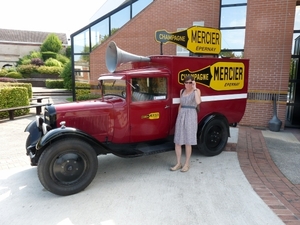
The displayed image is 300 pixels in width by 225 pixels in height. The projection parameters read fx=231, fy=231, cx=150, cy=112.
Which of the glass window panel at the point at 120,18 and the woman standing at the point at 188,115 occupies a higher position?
the glass window panel at the point at 120,18

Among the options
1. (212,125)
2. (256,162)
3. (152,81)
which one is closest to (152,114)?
(152,81)

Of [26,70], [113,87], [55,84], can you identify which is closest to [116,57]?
[113,87]

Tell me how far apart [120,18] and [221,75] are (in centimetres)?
781

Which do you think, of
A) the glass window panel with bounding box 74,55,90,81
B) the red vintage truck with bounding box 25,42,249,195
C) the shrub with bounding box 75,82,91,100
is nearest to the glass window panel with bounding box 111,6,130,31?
the glass window panel with bounding box 74,55,90,81

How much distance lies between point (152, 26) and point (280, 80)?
19.2 ft

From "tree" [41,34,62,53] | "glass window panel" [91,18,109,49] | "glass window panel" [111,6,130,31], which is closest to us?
"glass window panel" [111,6,130,31]

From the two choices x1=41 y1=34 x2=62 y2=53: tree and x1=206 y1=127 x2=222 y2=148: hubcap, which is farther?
x1=41 y1=34 x2=62 y2=53: tree

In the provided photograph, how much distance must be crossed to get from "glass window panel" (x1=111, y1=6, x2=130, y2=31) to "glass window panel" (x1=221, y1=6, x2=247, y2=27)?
4554mm

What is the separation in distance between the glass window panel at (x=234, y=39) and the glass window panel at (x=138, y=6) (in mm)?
4048

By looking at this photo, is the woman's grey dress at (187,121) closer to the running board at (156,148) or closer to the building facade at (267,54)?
the running board at (156,148)

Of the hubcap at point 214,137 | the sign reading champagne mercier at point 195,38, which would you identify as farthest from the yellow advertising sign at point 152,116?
the sign reading champagne mercier at point 195,38

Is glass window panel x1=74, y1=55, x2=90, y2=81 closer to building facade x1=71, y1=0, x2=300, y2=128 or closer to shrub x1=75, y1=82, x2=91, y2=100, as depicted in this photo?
shrub x1=75, y1=82, x2=91, y2=100

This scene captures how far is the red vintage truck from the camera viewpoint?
11.3 ft

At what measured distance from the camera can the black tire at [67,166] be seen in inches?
131
